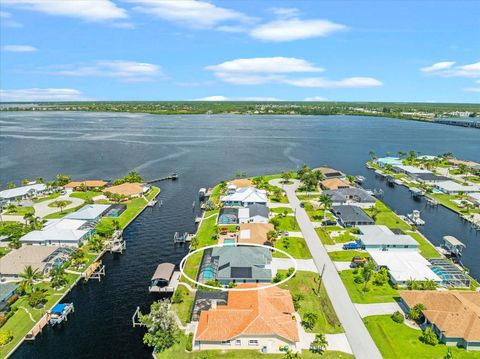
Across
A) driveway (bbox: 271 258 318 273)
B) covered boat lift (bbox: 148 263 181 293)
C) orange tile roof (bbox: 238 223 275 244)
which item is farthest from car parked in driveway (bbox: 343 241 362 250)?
covered boat lift (bbox: 148 263 181 293)

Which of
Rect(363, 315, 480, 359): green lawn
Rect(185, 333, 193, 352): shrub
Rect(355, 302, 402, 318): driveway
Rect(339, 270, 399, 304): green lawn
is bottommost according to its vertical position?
Rect(185, 333, 193, 352): shrub

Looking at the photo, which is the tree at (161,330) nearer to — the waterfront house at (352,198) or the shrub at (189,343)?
the shrub at (189,343)

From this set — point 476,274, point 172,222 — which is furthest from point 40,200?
point 476,274

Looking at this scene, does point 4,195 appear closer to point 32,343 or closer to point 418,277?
point 32,343

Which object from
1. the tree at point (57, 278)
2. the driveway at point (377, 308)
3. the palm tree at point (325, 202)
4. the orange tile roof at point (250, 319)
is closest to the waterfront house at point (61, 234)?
the tree at point (57, 278)

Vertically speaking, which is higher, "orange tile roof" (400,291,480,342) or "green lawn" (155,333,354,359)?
"orange tile roof" (400,291,480,342)

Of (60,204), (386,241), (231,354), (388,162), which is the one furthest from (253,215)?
(388,162)

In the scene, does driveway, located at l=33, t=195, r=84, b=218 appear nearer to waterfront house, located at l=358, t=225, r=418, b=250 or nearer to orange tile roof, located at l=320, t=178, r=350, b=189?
orange tile roof, located at l=320, t=178, r=350, b=189

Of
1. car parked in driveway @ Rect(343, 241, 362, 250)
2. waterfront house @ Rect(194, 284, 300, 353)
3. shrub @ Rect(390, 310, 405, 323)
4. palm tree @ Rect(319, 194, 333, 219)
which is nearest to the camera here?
waterfront house @ Rect(194, 284, 300, 353)
